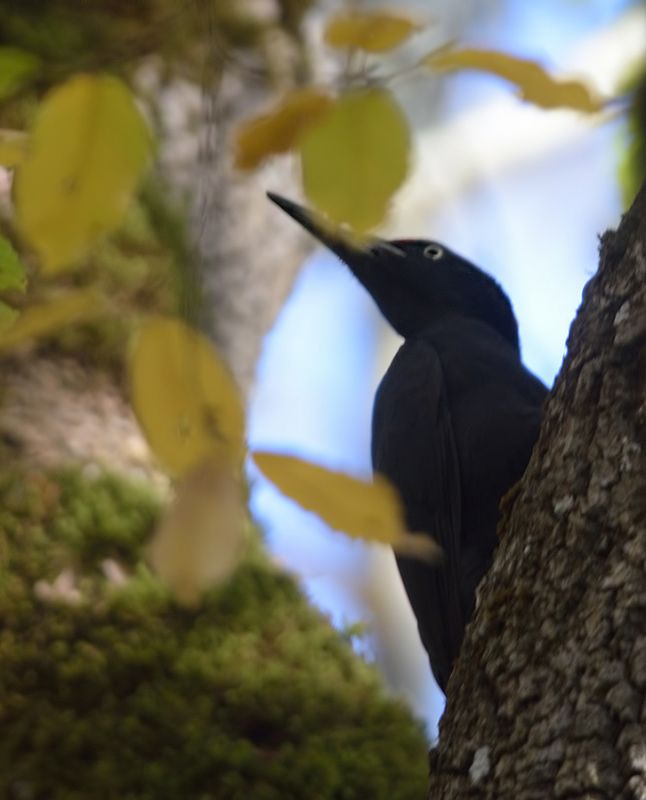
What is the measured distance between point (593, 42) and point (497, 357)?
11.7 feet

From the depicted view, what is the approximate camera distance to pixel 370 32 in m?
1.23

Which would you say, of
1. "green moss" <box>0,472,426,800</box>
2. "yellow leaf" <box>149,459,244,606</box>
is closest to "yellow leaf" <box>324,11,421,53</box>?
"yellow leaf" <box>149,459,244,606</box>

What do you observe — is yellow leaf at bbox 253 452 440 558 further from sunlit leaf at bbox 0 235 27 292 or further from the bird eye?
the bird eye

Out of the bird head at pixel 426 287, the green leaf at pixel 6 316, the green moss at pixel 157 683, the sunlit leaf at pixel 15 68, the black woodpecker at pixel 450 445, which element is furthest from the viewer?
the bird head at pixel 426 287

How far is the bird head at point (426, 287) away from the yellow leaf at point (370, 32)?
2.42 m

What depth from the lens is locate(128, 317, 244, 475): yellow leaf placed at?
114cm

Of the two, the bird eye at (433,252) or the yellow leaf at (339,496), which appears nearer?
the yellow leaf at (339,496)

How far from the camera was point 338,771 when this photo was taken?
8.85 ft

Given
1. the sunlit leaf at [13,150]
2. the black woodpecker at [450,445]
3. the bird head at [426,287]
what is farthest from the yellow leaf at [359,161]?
the bird head at [426,287]

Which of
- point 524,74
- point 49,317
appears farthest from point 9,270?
point 524,74

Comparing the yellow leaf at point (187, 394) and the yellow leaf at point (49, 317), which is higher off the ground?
the yellow leaf at point (49, 317)

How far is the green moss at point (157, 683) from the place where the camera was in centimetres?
264

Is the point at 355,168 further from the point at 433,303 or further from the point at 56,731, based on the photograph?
the point at 433,303

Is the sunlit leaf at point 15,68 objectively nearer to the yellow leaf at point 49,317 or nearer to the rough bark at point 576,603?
the yellow leaf at point 49,317
